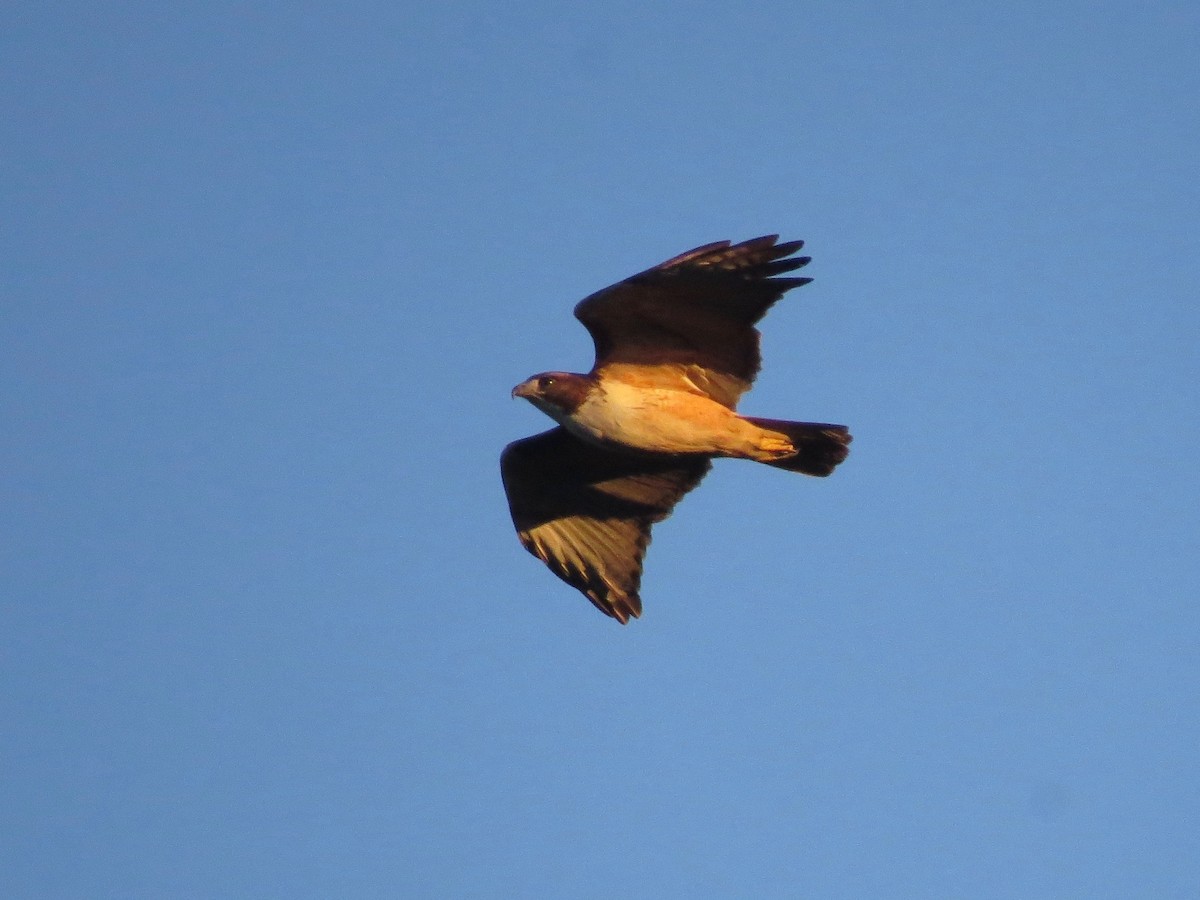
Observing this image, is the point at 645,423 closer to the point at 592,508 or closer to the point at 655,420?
the point at 655,420

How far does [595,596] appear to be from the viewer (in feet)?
38.4

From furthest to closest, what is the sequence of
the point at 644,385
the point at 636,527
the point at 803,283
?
1. the point at 636,527
2. the point at 644,385
3. the point at 803,283

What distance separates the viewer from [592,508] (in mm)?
11828

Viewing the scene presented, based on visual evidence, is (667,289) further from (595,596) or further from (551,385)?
(595,596)

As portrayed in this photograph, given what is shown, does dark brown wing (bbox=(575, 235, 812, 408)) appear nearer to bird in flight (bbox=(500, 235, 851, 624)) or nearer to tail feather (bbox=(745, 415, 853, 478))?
bird in flight (bbox=(500, 235, 851, 624))

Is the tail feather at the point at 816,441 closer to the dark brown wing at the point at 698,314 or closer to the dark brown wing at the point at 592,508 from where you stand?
the dark brown wing at the point at 698,314

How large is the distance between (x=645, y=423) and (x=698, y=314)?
80 cm

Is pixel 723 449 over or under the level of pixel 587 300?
under

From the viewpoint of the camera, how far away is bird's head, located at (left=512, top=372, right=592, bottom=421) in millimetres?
10836

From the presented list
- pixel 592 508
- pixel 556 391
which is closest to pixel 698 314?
pixel 556 391

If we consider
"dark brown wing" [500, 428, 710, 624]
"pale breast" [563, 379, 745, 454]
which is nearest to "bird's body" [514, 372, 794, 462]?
"pale breast" [563, 379, 745, 454]

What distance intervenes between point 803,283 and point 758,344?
0.64m

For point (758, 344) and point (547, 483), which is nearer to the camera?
point (758, 344)

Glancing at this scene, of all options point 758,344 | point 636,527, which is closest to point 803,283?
point 758,344
